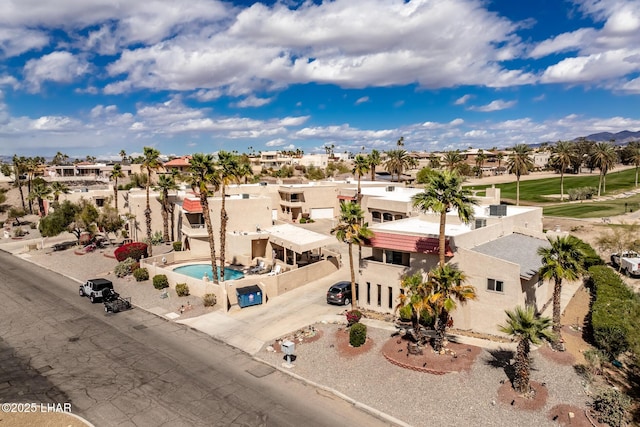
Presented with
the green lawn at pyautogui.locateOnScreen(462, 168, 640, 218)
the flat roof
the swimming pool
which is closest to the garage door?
the green lawn at pyautogui.locateOnScreen(462, 168, 640, 218)

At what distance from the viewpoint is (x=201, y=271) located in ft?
146

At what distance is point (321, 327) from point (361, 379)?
23.0 ft

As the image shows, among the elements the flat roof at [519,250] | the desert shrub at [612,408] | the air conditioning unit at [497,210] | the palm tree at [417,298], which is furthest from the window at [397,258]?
the desert shrub at [612,408]

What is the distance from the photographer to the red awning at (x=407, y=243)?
90.3ft

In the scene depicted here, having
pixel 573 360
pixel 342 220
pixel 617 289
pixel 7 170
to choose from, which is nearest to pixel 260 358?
pixel 342 220

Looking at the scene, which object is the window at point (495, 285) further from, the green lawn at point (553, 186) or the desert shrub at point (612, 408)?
the green lawn at point (553, 186)

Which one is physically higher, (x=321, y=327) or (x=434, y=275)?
(x=434, y=275)

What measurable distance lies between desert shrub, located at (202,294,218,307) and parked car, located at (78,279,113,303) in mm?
9072

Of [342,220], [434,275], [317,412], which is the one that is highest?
[342,220]

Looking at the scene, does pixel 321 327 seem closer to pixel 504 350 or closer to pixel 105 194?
pixel 504 350

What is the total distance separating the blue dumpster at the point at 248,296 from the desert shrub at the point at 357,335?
11053mm

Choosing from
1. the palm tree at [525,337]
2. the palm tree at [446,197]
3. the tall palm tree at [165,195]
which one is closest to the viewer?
the palm tree at [525,337]

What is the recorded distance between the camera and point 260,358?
24.6 metres

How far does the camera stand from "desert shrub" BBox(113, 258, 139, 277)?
42594 millimetres
